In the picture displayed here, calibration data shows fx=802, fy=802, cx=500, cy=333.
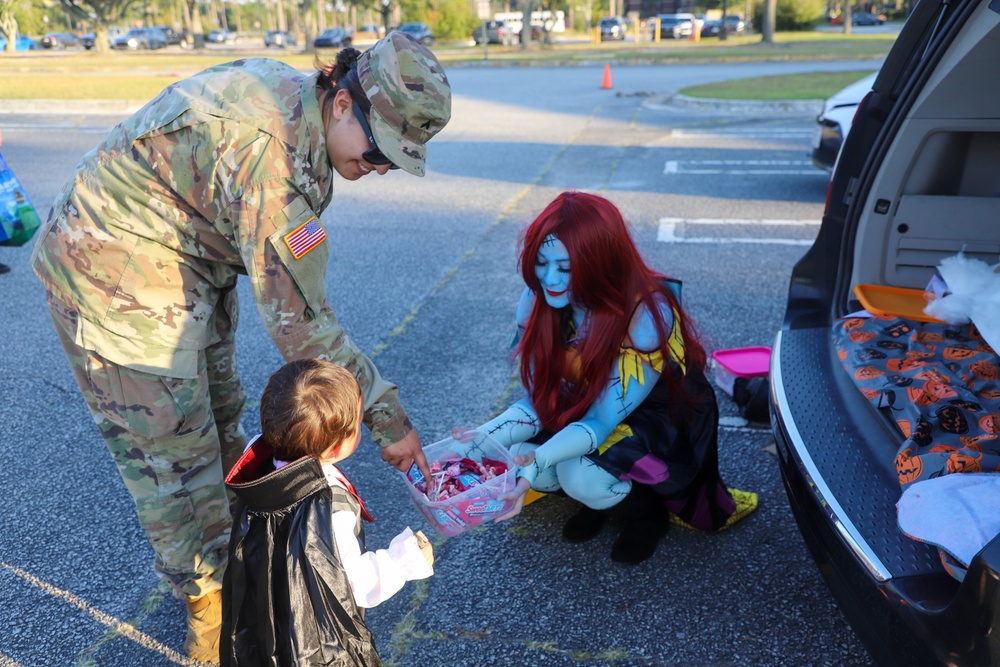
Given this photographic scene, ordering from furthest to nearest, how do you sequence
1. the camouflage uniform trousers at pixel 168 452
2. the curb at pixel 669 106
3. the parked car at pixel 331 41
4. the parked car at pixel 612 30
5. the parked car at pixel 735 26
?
the parked car at pixel 735 26 < the parked car at pixel 612 30 < the parked car at pixel 331 41 < the curb at pixel 669 106 < the camouflage uniform trousers at pixel 168 452

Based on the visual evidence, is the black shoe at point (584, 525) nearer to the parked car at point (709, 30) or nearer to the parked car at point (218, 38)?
the parked car at point (709, 30)

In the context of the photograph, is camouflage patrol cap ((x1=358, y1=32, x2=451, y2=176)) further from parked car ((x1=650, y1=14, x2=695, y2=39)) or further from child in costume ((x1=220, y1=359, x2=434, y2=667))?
parked car ((x1=650, y1=14, x2=695, y2=39))

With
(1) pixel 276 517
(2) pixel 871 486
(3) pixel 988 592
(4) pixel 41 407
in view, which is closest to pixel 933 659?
(3) pixel 988 592

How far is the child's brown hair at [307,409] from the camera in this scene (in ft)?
5.76

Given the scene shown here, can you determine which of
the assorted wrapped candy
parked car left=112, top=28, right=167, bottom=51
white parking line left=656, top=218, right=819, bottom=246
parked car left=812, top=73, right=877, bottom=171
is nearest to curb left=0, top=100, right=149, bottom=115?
white parking line left=656, top=218, right=819, bottom=246

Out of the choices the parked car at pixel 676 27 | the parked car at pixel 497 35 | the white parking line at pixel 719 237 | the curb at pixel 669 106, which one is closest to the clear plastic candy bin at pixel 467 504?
the white parking line at pixel 719 237

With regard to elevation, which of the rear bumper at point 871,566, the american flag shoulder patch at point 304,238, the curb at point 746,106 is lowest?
the rear bumper at point 871,566

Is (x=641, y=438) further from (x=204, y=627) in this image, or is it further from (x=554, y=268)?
(x=204, y=627)

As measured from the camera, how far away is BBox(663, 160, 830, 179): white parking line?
874 cm

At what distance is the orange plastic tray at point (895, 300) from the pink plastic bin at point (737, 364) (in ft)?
2.27

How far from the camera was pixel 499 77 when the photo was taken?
2172 centimetres

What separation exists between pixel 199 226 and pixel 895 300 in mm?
2493

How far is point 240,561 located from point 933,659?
1463 millimetres

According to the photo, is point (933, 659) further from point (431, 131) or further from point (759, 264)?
point (759, 264)
